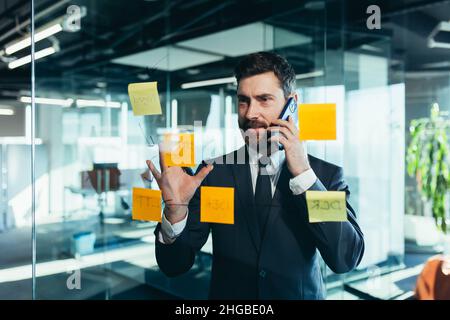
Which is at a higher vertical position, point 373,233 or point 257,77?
point 257,77

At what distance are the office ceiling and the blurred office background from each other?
1 cm

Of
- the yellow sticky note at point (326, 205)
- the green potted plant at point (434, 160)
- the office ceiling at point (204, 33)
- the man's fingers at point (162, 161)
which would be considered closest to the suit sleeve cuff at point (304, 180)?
the yellow sticky note at point (326, 205)

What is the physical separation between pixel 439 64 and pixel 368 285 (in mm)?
2429

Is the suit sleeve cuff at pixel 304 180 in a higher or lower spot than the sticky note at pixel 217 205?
higher

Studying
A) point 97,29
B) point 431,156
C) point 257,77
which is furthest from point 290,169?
point 97,29

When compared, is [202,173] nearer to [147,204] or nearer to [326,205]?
[147,204]

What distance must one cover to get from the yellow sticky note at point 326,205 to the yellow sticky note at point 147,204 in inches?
18.8

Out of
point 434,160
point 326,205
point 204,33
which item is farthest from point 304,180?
point 204,33

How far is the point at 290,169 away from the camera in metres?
0.99

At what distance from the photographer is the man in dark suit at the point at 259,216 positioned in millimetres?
1061

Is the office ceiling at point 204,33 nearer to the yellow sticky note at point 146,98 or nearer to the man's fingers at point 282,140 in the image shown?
the yellow sticky note at point 146,98

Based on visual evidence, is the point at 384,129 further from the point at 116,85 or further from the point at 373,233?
the point at 116,85
